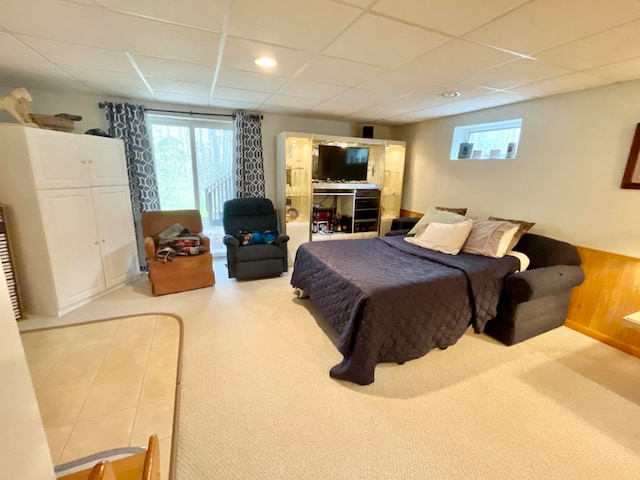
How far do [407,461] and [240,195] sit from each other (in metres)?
3.88

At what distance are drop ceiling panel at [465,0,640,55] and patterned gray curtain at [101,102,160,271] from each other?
382cm

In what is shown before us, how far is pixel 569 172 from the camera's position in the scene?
2891 mm

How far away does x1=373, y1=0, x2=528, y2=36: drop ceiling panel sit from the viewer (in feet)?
4.79

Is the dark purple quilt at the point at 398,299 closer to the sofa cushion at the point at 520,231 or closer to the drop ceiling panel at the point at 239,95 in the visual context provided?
the sofa cushion at the point at 520,231

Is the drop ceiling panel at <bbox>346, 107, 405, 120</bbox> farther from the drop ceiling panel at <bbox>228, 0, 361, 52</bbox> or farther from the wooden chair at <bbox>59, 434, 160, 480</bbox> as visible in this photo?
the wooden chair at <bbox>59, 434, 160, 480</bbox>

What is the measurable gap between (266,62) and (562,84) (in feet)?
8.71

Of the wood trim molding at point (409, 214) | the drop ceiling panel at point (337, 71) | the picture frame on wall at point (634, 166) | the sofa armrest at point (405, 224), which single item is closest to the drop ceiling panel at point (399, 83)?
the drop ceiling panel at point (337, 71)

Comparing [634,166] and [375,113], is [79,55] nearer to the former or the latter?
[375,113]

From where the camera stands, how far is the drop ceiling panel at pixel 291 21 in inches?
60.4

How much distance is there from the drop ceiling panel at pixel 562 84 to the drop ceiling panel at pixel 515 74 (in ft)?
0.42

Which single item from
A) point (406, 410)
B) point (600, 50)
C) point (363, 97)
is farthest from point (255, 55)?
point (406, 410)

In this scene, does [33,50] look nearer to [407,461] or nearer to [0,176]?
[0,176]

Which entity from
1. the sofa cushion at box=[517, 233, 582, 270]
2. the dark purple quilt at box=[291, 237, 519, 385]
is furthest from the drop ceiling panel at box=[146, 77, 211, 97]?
the sofa cushion at box=[517, 233, 582, 270]

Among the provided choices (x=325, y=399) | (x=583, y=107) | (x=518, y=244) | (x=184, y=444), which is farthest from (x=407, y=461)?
(x=583, y=107)
